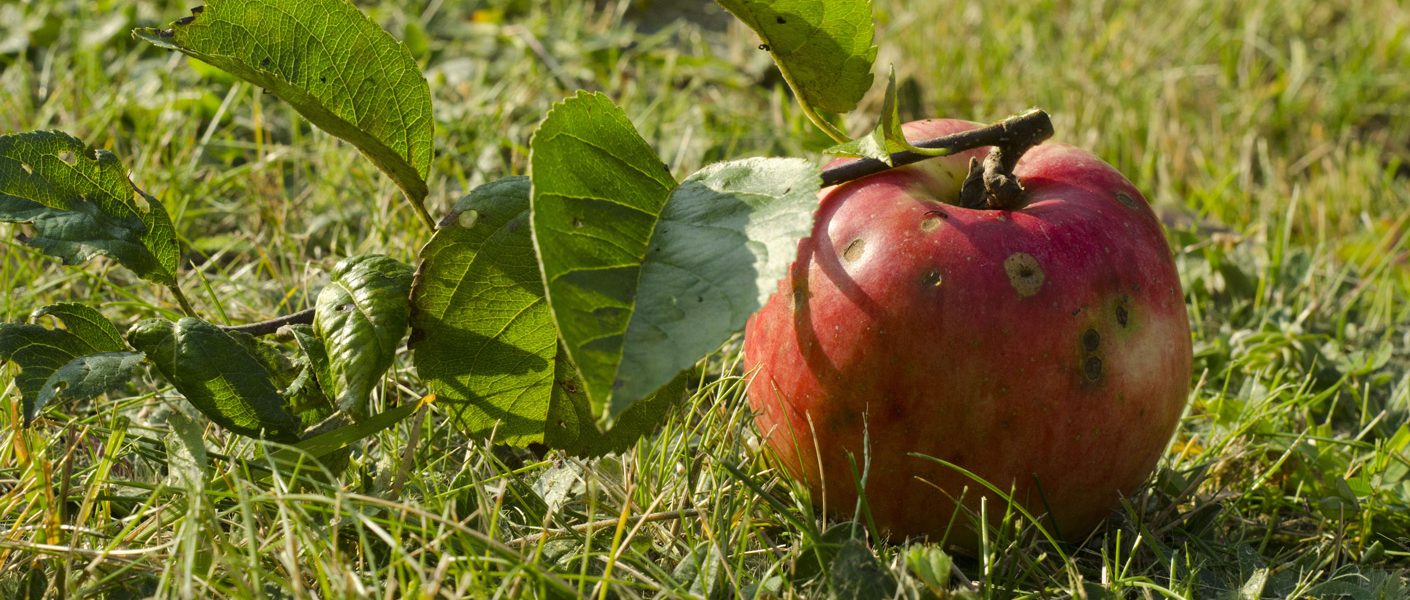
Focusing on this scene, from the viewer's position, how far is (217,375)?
4.54ft

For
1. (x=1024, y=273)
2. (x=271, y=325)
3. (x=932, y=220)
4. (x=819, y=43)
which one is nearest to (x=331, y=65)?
(x=271, y=325)

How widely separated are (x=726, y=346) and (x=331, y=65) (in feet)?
2.65

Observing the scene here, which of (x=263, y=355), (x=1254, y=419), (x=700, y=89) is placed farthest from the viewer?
(x=700, y=89)

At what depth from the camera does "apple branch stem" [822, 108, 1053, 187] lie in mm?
1521

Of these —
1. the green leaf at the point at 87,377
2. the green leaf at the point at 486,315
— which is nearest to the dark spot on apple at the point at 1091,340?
the green leaf at the point at 486,315

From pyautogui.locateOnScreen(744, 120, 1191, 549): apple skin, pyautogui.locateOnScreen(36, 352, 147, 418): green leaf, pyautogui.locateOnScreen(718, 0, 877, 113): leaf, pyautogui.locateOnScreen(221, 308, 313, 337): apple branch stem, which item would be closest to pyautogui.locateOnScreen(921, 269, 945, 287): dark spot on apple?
pyautogui.locateOnScreen(744, 120, 1191, 549): apple skin

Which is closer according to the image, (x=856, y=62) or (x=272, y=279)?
(x=856, y=62)

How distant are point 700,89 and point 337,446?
201 cm

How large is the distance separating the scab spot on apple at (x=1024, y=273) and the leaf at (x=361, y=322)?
0.66 metres

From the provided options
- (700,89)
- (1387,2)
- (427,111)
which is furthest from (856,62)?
(1387,2)

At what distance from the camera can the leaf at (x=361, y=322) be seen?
132 centimetres

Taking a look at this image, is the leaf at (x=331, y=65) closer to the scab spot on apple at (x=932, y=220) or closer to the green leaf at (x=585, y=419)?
the green leaf at (x=585, y=419)

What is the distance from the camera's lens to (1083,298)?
1.38 m

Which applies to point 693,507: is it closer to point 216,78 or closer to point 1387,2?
point 216,78
